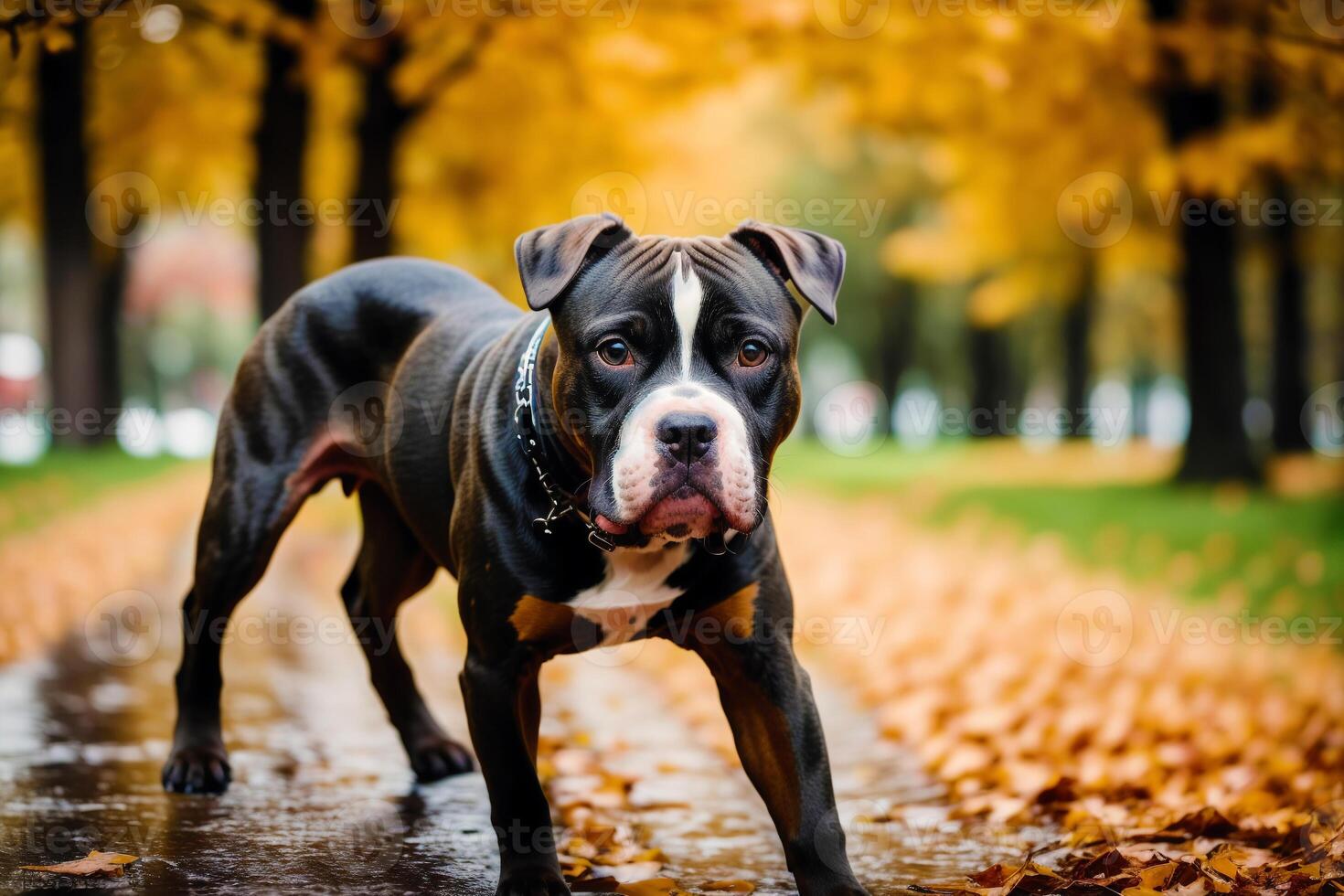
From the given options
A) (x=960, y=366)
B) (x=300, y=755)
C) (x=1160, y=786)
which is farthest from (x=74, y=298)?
(x=960, y=366)

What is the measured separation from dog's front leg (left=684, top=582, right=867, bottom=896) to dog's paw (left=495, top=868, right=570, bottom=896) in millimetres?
564

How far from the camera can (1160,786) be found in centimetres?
506

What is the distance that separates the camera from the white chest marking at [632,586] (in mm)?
3537

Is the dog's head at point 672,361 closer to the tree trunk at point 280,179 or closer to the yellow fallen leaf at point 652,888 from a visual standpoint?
the yellow fallen leaf at point 652,888

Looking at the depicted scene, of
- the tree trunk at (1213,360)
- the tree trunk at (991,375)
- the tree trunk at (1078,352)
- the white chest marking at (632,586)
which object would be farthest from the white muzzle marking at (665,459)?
the tree trunk at (991,375)

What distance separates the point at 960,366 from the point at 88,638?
31.2 meters

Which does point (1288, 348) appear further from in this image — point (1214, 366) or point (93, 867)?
point (93, 867)

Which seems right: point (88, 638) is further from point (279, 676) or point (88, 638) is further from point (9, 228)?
point (9, 228)

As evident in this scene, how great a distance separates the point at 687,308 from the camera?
332 centimetres
